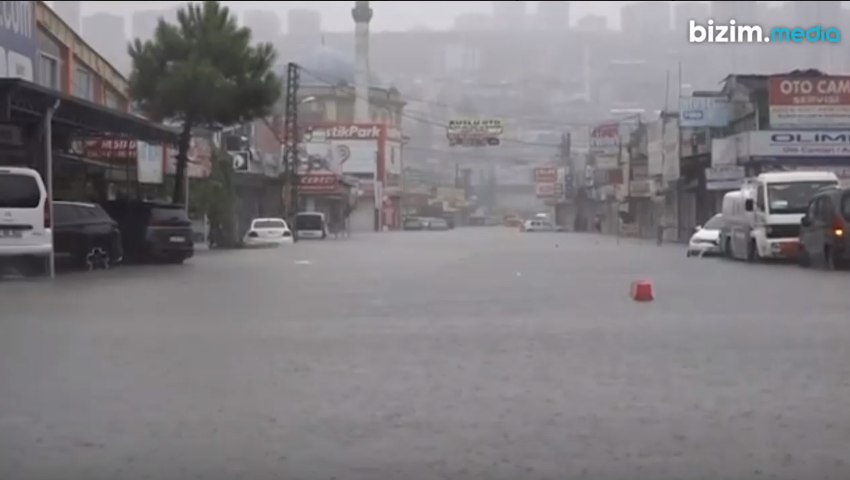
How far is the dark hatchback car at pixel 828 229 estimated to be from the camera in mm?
30406

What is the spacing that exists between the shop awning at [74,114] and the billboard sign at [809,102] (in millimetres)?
18472

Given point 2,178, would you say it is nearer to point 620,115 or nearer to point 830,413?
point 830,413

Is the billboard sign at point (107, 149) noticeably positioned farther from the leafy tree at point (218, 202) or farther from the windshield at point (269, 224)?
the windshield at point (269, 224)

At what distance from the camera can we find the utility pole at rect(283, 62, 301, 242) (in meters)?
71.4

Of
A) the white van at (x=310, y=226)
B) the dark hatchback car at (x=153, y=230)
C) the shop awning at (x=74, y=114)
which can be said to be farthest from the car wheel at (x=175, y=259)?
the white van at (x=310, y=226)

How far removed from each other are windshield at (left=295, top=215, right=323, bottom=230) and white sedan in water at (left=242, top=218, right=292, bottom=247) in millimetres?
15125

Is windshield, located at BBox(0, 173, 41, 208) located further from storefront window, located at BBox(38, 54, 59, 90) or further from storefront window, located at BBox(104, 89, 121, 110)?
storefront window, located at BBox(104, 89, 121, 110)

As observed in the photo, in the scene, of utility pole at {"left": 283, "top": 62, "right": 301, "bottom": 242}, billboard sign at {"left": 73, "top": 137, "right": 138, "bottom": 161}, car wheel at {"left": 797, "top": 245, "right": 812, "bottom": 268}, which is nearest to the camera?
car wheel at {"left": 797, "top": 245, "right": 812, "bottom": 268}

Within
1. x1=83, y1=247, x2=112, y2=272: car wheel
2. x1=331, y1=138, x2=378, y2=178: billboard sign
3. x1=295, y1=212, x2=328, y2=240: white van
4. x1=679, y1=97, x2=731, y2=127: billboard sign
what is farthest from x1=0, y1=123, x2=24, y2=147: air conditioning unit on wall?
x1=331, y1=138, x2=378, y2=178: billboard sign

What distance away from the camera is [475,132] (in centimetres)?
8650

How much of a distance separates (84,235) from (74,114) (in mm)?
3689

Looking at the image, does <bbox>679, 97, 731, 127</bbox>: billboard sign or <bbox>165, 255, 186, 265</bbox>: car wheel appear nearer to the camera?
<bbox>165, 255, 186, 265</bbox>: car wheel

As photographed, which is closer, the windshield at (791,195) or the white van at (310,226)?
the windshield at (791,195)

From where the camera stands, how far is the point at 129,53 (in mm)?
47656
